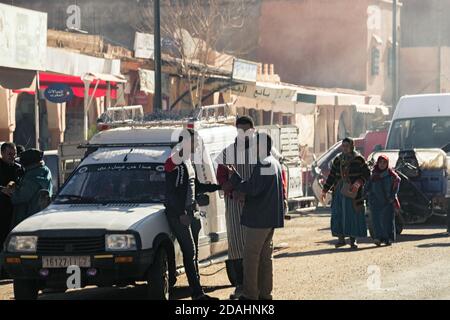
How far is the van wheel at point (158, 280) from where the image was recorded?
1140cm

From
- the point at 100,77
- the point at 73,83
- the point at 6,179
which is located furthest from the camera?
the point at 73,83

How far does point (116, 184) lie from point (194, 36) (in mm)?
36106

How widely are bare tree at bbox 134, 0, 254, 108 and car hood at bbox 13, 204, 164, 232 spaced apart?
84.8 ft

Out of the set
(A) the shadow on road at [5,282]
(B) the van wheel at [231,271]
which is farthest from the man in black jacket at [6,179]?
(B) the van wheel at [231,271]

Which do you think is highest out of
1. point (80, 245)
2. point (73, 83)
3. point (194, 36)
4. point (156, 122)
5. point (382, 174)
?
point (194, 36)

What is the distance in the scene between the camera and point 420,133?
82.0 ft

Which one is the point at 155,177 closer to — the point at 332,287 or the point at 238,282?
the point at 238,282

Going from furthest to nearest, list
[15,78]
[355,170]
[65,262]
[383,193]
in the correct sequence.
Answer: [15,78] < [383,193] < [355,170] < [65,262]

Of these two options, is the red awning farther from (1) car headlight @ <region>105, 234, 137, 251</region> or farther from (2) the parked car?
(1) car headlight @ <region>105, 234, 137, 251</region>

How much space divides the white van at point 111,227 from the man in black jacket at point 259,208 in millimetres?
865

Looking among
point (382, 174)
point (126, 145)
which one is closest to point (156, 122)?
point (126, 145)

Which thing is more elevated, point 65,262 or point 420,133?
point 420,133

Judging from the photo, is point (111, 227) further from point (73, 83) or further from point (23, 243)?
point (73, 83)
